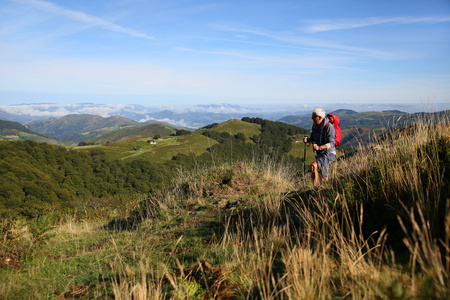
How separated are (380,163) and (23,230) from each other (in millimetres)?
7042

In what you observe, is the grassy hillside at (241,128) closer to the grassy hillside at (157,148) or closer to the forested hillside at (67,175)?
the grassy hillside at (157,148)

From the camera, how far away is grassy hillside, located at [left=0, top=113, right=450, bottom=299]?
7.25 ft

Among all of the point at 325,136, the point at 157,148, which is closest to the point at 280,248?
the point at 325,136

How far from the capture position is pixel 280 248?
125 inches

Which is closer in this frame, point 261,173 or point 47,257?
point 47,257

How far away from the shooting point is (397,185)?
138 inches

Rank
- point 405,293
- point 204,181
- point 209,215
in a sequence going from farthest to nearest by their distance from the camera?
point 204,181 < point 209,215 < point 405,293

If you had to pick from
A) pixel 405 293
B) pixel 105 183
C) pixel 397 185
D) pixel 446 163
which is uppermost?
pixel 446 163

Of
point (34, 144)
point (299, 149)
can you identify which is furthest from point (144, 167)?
point (299, 149)

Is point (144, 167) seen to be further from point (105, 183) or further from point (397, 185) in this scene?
point (397, 185)

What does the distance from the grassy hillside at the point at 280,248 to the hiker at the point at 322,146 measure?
90 cm

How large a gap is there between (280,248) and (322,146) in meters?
3.86

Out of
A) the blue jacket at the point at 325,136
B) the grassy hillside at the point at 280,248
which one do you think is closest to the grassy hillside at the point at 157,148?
the blue jacket at the point at 325,136

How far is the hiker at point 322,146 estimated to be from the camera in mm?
6375
